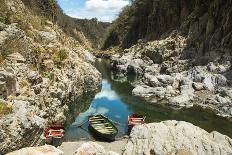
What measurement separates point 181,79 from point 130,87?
1214 centimetres

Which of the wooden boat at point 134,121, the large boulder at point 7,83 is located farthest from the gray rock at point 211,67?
the large boulder at point 7,83

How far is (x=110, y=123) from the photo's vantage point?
39844 mm

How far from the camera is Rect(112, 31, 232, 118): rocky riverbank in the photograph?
52625 millimetres

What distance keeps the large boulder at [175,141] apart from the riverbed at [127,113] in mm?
6809

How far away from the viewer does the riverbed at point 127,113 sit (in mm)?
40469

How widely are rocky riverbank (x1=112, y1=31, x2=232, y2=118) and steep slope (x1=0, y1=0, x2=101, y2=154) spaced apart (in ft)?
41.7

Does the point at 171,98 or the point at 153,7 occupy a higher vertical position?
the point at 153,7

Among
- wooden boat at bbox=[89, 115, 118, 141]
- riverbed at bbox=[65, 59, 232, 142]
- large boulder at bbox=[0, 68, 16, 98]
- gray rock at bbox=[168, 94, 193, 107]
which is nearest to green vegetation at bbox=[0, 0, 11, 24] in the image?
large boulder at bbox=[0, 68, 16, 98]

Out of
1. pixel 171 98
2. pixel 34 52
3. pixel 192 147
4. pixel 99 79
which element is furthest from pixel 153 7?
pixel 192 147

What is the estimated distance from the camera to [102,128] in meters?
38.6

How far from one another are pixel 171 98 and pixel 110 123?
55.5 ft

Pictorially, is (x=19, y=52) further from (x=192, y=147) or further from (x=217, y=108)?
(x=217, y=108)

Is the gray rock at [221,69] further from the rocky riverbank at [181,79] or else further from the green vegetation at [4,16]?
the green vegetation at [4,16]

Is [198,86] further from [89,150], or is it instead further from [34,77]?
[89,150]
